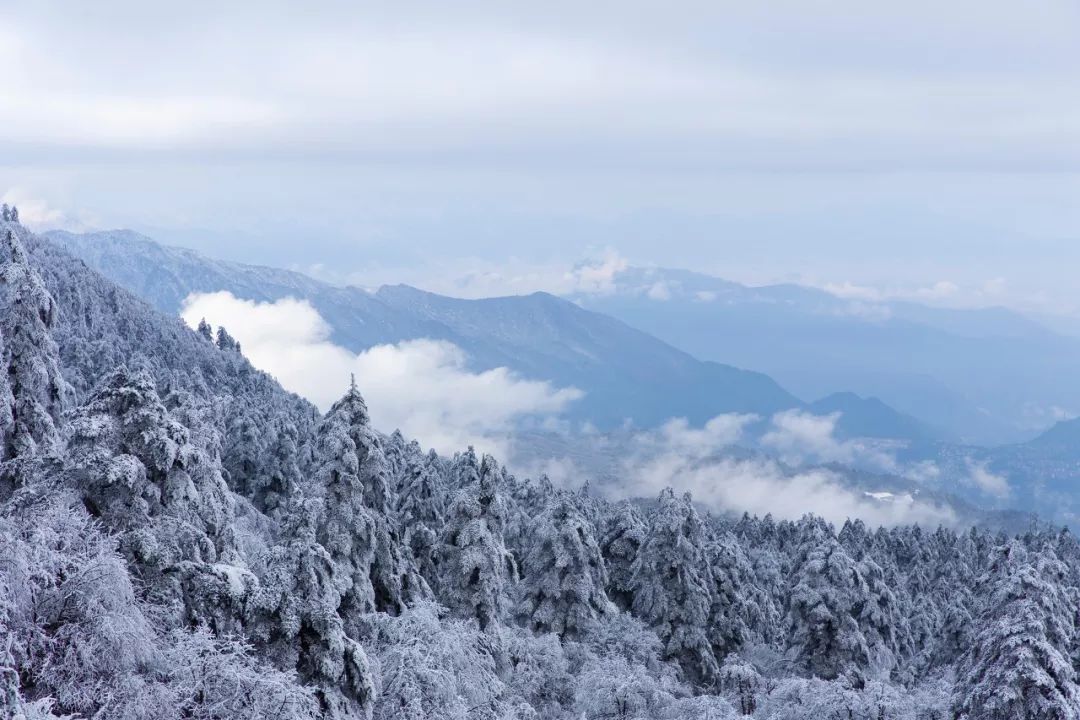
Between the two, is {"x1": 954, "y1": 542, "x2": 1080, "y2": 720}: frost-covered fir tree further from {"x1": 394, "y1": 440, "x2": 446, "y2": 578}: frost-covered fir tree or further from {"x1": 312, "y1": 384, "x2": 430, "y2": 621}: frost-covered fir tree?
{"x1": 394, "y1": 440, "x2": 446, "y2": 578}: frost-covered fir tree

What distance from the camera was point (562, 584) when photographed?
48031 mm

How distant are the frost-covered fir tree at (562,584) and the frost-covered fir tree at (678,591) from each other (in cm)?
358

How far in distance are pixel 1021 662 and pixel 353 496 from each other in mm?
23679

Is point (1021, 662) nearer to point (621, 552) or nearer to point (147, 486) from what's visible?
point (147, 486)

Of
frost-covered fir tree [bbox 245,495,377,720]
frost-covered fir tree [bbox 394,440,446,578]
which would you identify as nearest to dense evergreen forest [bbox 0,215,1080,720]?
frost-covered fir tree [bbox 245,495,377,720]

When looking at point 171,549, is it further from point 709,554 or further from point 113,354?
point 113,354

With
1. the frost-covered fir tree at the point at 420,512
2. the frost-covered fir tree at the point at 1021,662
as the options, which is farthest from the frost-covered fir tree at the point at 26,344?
the frost-covered fir tree at the point at 1021,662

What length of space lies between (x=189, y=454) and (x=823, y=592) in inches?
1328

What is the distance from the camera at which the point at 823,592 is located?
4634cm

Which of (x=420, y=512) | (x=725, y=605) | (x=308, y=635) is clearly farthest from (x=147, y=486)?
(x=725, y=605)

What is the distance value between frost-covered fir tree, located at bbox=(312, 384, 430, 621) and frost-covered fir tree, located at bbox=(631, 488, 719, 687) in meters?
18.5

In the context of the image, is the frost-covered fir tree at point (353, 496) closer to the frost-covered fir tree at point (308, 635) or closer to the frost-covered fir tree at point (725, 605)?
the frost-covered fir tree at point (308, 635)

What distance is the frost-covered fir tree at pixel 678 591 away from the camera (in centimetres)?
5050

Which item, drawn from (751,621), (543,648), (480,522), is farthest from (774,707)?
(751,621)
